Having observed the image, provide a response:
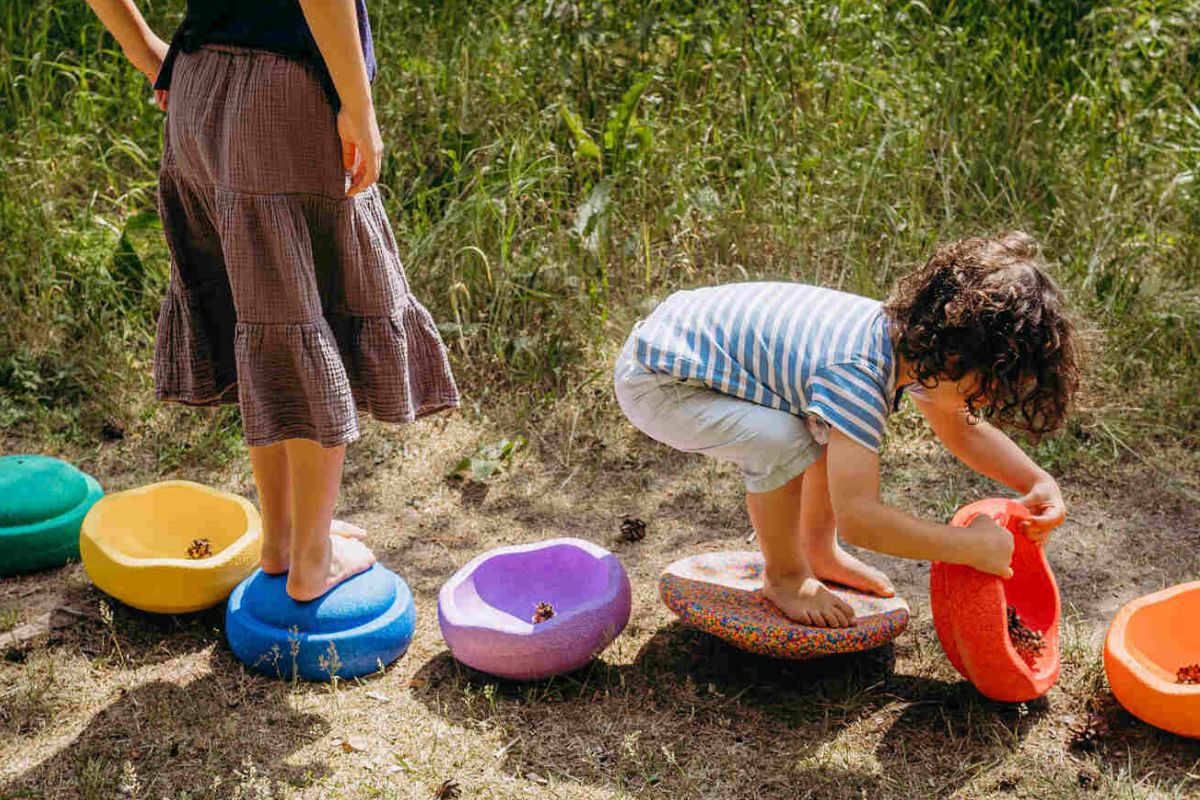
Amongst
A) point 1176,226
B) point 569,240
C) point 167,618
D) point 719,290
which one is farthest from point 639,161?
point 167,618

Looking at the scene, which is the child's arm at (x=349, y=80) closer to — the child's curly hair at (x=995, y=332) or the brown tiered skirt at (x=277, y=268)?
the brown tiered skirt at (x=277, y=268)

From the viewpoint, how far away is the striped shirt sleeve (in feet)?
6.92

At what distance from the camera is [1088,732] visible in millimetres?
2172

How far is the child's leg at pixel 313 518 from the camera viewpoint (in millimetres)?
2297

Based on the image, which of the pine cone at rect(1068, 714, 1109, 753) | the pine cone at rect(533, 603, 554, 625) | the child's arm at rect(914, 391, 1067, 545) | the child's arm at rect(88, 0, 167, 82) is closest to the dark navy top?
the child's arm at rect(88, 0, 167, 82)

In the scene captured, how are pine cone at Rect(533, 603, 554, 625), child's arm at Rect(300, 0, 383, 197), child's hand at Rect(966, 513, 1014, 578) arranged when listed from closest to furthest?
child's arm at Rect(300, 0, 383, 197), child's hand at Rect(966, 513, 1014, 578), pine cone at Rect(533, 603, 554, 625)

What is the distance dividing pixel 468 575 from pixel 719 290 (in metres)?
0.78

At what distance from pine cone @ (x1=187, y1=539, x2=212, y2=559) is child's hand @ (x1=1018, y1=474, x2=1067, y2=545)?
172cm

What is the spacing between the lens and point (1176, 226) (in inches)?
144

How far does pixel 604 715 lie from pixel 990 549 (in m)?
0.78

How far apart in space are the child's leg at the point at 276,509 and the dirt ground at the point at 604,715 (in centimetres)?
22

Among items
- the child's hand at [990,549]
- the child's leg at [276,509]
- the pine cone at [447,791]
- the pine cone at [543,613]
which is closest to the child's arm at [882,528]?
the child's hand at [990,549]

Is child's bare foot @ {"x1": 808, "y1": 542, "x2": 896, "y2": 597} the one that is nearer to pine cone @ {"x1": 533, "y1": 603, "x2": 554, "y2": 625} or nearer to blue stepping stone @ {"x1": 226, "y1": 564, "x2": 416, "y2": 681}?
pine cone @ {"x1": 533, "y1": 603, "x2": 554, "y2": 625}

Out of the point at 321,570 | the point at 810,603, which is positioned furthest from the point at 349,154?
the point at 810,603
